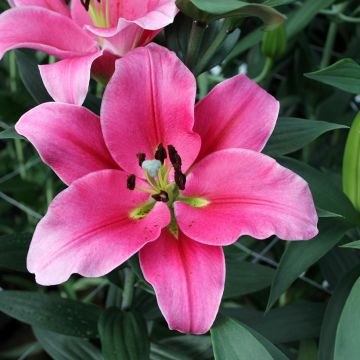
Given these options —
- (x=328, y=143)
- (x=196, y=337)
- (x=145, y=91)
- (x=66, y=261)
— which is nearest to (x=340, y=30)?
(x=328, y=143)

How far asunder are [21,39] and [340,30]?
2.96ft

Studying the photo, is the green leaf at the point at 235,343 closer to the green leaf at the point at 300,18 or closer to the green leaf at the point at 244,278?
the green leaf at the point at 244,278

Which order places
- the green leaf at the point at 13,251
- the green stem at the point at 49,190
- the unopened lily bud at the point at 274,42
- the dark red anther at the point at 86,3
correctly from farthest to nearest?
the green stem at the point at 49,190 < the unopened lily bud at the point at 274,42 < the green leaf at the point at 13,251 < the dark red anther at the point at 86,3

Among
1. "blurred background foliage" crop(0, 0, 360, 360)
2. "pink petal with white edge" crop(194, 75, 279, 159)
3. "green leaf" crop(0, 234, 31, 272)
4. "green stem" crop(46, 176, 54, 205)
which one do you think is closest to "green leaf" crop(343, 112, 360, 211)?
"blurred background foliage" crop(0, 0, 360, 360)

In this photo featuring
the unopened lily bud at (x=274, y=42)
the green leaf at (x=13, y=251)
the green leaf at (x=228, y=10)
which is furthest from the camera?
the unopened lily bud at (x=274, y=42)

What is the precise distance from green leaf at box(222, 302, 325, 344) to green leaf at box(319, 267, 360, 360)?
85 millimetres

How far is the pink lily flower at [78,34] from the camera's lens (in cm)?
53

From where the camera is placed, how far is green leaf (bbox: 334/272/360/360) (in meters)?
0.55

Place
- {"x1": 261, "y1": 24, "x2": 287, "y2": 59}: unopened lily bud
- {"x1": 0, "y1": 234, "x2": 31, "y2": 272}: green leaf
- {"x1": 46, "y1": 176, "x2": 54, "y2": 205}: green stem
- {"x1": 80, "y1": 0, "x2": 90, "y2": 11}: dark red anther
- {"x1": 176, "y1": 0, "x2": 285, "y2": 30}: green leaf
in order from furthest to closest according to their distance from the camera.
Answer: {"x1": 46, "y1": 176, "x2": 54, "y2": 205}: green stem → {"x1": 261, "y1": 24, "x2": 287, "y2": 59}: unopened lily bud → {"x1": 0, "y1": 234, "x2": 31, "y2": 272}: green leaf → {"x1": 80, "y1": 0, "x2": 90, "y2": 11}: dark red anther → {"x1": 176, "y1": 0, "x2": 285, "y2": 30}: green leaf

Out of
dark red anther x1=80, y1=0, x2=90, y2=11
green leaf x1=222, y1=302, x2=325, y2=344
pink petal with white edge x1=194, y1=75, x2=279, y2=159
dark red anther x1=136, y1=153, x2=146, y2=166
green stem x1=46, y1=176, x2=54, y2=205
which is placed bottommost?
green stem x1=46, y1=176, x2=54, y2=205

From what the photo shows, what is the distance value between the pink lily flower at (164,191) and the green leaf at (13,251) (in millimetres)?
222

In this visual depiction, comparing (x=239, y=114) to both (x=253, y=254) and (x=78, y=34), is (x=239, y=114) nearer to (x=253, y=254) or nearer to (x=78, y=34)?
(x=78, y=34)

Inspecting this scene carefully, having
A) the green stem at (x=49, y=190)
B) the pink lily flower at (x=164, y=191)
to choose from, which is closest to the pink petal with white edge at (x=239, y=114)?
the pink lily flower at (x=164, y=191)

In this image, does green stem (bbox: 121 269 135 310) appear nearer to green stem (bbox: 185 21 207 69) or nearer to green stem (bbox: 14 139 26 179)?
green stem (bbox: 185 21 207 69)
